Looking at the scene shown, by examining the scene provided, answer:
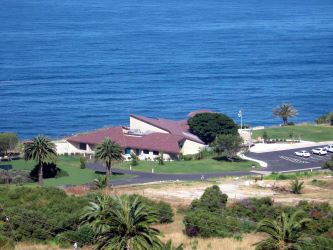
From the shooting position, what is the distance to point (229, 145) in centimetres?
9869

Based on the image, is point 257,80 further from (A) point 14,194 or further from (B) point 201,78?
(A) point 14,194

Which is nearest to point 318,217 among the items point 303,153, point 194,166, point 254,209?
point 254,209

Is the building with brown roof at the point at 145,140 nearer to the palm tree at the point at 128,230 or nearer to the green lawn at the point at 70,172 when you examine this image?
the green lawn at the point at 70,172

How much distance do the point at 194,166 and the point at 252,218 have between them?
3639 centimetres

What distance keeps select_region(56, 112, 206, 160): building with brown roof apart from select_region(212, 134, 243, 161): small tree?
493 cm

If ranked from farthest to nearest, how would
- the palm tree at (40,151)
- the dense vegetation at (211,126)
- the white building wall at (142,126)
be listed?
the white building wall at (142,126) → the dense vegetation at (211,126) → the palm tree at (40,151)

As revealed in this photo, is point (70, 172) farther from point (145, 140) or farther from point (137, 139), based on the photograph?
point (137, 139)

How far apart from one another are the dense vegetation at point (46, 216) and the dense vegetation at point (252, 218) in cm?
262

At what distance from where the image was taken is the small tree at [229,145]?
98.5m

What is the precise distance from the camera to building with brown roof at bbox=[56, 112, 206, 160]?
337ft

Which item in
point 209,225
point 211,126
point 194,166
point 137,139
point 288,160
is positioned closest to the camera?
point 209,225

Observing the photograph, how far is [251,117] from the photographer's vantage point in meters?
151

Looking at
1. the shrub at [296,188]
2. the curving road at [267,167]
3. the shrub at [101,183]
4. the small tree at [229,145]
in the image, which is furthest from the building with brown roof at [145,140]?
the shrub at [296,188]

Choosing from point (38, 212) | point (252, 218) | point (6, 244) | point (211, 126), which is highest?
point (211, 126)
